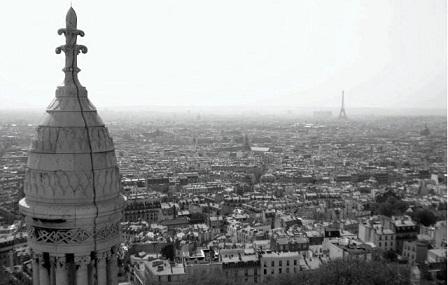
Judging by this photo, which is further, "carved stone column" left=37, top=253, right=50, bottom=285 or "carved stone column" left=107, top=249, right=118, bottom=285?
"carved stone column" left=107, top=249, right=118, bottom=285

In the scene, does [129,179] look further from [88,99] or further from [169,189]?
[88,99]

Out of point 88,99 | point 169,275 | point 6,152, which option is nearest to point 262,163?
point 6,152

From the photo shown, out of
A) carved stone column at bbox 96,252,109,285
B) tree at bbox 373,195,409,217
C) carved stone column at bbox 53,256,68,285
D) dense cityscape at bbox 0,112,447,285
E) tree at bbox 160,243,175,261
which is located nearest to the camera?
carved stone column at bbox 53,256,68,285

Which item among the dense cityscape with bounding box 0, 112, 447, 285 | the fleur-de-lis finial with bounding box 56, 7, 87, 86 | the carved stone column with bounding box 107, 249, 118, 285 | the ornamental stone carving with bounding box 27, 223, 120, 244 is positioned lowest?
the dense cityscape with bounding box 0, 112, 447, 285

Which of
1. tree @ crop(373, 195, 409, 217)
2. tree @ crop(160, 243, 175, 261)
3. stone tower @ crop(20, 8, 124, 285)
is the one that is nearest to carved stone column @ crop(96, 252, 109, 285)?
stone tower @ crop(20, 8, 124, 285)

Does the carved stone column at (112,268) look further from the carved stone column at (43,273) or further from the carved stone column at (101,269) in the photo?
the carved stone column at (43,273)

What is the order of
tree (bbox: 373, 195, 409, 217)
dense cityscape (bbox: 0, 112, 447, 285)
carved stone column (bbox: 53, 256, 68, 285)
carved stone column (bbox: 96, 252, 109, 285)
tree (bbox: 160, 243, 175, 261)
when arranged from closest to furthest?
carved stone column (bbox: 53, 256, 68, 285) < carved stone column (bbox: 96, 252, 109, 285) < dense cityscape (bbox: 0, 112, 447, 285) < tree (bbox: 160, 243, 175, 261) < tree (bbox: 373, 195, 409, 217)

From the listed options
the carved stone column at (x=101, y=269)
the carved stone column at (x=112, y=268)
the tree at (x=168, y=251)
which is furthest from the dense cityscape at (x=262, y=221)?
the carved stone column at (x=101, y=269)

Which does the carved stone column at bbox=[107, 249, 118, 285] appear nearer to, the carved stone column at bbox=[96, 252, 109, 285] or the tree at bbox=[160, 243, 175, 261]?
the carved stone column at bbox=[96, 252, 109, 285]
